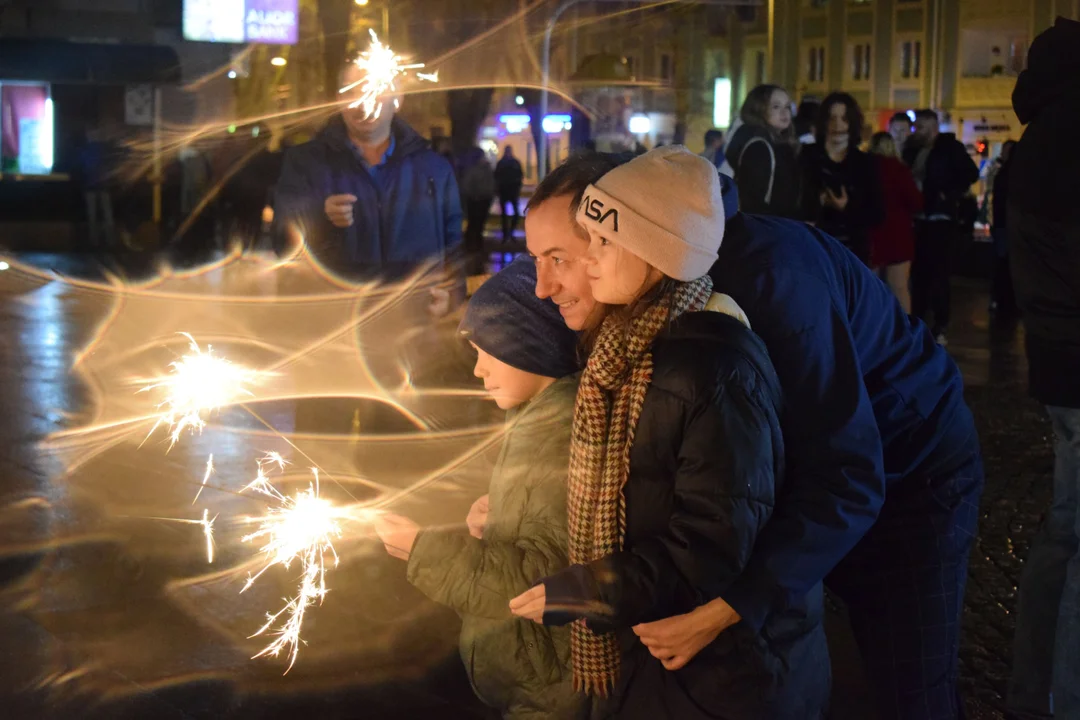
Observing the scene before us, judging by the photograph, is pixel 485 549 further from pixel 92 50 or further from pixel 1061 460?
pixel 92 50

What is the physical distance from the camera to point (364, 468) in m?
7.65

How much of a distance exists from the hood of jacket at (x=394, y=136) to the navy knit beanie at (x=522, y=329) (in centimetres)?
304

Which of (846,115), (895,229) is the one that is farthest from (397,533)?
(895,229)

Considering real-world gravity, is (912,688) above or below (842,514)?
below

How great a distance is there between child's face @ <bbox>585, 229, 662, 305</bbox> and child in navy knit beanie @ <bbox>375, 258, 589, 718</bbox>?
36 centimetres

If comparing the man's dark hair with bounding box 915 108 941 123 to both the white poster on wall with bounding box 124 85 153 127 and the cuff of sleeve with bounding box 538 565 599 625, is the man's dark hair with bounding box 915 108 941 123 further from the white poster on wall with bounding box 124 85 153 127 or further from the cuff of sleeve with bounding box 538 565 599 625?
the white poster on wall with bounding box 124 85 153 127

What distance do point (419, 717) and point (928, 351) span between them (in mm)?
2323

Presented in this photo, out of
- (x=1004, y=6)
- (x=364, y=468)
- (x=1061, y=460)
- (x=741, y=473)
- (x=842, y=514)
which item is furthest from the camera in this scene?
(x=1004, y=6)

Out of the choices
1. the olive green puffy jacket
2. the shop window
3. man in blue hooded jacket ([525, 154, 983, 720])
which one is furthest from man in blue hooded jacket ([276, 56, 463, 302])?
the shop window

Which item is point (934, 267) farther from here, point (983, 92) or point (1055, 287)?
point (983, 92)

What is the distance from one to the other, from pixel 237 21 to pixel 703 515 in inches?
968

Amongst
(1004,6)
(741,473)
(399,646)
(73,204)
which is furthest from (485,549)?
(1004,6)

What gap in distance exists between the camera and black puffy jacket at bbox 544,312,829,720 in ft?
7.78

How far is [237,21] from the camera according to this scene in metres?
25.1
